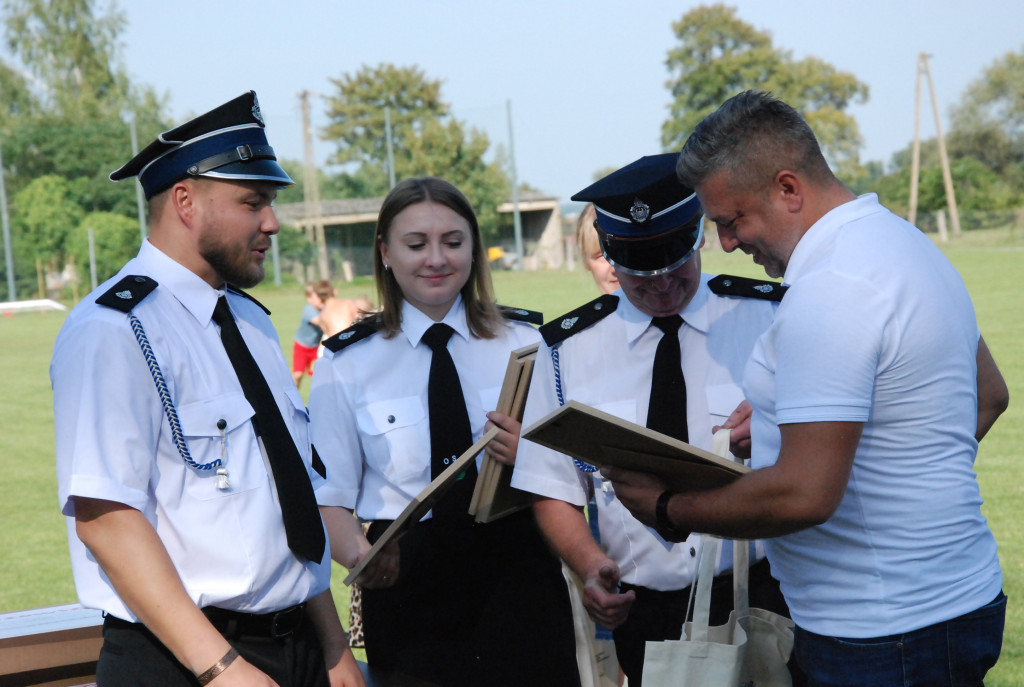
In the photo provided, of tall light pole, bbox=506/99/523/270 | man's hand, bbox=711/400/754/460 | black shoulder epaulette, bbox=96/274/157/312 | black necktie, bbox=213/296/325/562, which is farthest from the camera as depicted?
tall light pole, bbox=506/99/523/270

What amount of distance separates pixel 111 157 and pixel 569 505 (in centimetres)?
5085

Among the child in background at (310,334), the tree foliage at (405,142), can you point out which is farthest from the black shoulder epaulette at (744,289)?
the tree foliage at (405,142)

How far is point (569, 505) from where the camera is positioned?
111 inches

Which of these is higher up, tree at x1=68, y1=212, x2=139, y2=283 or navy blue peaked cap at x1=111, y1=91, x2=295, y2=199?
navy blue peaked cap at x1=111, y1=91, x2=295, y2=199

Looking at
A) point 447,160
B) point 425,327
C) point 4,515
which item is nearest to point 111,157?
point 447,160

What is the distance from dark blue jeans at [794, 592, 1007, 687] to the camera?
1.99m

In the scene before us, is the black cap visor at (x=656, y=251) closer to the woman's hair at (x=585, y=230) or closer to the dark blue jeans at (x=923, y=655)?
the dark blue jeans at (x=923, y=655)

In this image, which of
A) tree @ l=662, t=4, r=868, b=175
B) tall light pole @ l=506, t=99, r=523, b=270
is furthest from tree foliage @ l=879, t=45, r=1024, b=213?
tall light pole @ l=506, t=99, r=523, b=270

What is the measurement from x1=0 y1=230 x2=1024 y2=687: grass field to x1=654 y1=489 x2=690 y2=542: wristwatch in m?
2.90

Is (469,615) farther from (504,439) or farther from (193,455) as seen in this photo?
(193,455)

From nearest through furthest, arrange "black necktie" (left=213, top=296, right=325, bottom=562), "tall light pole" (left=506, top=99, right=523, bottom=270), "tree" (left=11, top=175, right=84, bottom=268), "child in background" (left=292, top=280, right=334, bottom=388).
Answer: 1. "black necktie" (left=213, top=296, right=325, bottom=562)
2. "child in background" (left=292, top=280, right=334, bottom=388)
3. "tall light pole" (left=506, top=99, right=523, bottom=270)
4. "tree" (left=11, top=175, right=84, bottom=268)

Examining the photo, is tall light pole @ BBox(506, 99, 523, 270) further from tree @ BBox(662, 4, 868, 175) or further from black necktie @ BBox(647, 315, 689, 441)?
black necktie @ BBox(647, 315, 689, 441)

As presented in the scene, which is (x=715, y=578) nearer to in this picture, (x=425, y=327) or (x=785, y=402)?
(x=785, y=402)

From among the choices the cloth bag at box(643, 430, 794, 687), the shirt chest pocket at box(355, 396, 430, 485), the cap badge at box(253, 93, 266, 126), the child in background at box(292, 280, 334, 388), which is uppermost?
the cap badge at box(253, 93, 266, 126)
